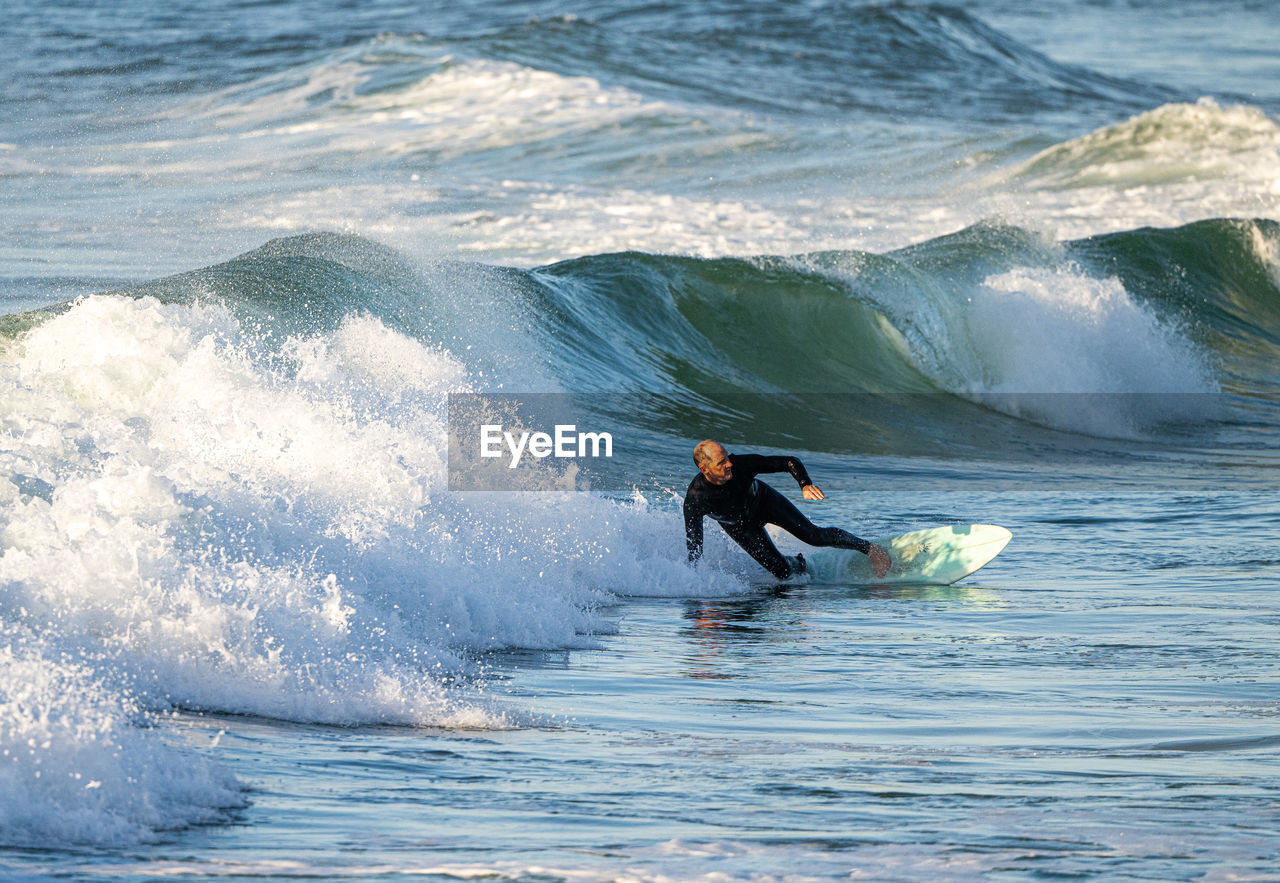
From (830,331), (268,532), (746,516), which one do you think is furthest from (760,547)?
(830,331)

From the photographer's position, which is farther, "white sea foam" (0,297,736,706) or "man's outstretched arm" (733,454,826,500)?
"man's outstretched arm" (733,454,826,500)

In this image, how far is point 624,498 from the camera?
10906 millimetres

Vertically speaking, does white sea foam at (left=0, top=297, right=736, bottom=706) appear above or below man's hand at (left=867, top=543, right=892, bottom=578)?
above

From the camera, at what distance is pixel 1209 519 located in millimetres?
10789

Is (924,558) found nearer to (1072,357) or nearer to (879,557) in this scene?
(879,557)

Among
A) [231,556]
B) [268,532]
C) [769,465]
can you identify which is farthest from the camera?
[769,465]

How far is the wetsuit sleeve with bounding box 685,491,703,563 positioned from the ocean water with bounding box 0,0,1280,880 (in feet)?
0.53

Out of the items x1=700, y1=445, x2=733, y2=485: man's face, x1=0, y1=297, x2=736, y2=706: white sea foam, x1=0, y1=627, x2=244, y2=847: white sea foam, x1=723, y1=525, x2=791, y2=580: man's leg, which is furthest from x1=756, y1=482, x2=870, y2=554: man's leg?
x1=0, y1=627, x2=244, y2=847: white sea foam

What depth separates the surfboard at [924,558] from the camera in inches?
357

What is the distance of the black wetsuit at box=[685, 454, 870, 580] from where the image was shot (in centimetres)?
898

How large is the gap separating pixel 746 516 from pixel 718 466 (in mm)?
355

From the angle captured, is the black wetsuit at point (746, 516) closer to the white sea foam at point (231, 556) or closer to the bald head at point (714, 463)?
the bald head at point (714, 463)

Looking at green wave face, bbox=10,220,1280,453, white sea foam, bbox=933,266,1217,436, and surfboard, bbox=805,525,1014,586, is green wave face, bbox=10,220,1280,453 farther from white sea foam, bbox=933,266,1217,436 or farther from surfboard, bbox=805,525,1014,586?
surfboard, bbox=805,525,1014,586

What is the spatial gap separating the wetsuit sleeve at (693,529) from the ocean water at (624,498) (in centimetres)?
16
